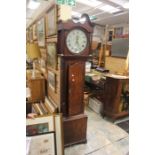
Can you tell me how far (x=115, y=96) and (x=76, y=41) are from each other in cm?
151

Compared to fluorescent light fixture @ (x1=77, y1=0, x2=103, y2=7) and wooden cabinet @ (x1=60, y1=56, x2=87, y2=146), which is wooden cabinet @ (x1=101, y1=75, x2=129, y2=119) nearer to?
wooden cabinet @ (x1=60, y1=56, x2=87, y2=146)

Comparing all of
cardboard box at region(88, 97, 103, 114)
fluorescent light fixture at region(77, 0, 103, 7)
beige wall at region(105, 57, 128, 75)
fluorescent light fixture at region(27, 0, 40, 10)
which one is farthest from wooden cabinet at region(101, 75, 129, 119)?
fluorescent light fixture at region(27, 0, 40, 10)

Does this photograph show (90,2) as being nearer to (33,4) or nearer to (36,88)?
(33,4)

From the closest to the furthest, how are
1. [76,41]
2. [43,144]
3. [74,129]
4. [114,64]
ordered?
[43,144] → [76,41] → [74,129] → [114,64]

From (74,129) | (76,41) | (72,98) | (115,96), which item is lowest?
(74,129)

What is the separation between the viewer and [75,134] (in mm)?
2580

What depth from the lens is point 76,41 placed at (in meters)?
2.34

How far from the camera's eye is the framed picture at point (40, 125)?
2.07 meters

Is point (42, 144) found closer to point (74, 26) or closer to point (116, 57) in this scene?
point (74, 26)

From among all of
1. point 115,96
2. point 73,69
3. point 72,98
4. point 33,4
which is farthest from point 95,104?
point 33,4

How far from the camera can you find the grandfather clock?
2279 millimetres
